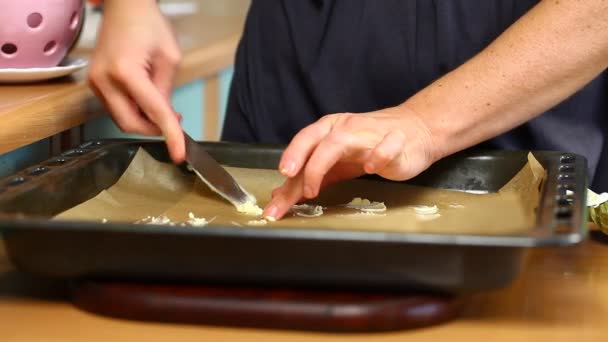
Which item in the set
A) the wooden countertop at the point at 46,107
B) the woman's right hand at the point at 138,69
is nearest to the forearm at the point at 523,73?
the woman's right hand at the point at 138,69

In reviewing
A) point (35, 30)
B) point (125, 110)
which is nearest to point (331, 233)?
point (125, 110)

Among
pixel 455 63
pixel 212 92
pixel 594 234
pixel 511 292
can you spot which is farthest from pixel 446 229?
pixel 212 92

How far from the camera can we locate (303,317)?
72 cm

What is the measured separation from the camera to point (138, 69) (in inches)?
40.4

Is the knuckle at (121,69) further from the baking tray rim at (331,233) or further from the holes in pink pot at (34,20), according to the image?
the baking tray rim at (331,233)

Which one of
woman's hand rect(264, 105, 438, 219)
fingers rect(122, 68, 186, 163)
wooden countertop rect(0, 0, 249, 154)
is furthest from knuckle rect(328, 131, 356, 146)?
wooden countertop rect(0, 0, 249, 154)

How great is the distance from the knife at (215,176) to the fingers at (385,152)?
0.18 metres

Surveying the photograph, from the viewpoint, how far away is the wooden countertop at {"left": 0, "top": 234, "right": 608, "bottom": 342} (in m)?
0.72

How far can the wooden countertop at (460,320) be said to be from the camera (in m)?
0.72

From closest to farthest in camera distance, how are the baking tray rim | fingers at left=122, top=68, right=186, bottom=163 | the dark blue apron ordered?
the baking tray rim
fingers at left=122, top=68, right=186, bottom=163
the dark blue apron

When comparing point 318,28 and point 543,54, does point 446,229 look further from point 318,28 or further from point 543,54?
point 318,28

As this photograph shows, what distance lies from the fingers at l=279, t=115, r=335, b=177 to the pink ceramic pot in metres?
0.45

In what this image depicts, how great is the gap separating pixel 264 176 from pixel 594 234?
14.0 inches

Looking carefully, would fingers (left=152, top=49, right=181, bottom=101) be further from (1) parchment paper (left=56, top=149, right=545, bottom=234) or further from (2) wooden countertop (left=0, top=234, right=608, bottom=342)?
(2) wooden countertop (left=0, top=234, right=608, bottom=342)
